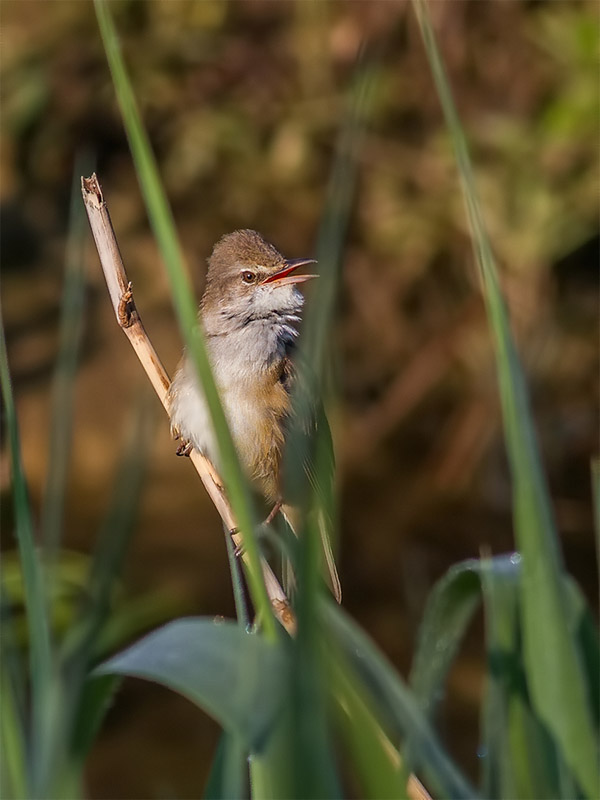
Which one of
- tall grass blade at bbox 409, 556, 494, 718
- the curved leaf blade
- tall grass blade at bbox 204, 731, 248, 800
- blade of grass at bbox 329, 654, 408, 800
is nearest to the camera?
the curved leaf blade

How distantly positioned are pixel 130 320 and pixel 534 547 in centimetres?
95

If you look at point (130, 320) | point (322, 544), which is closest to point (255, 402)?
point (130, 320)

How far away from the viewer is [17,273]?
26.9 feet

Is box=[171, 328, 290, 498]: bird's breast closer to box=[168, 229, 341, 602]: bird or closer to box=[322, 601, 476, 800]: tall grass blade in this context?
box=[168, 229, 341, 602]: bird

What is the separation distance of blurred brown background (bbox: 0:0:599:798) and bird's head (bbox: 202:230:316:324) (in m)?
3.27

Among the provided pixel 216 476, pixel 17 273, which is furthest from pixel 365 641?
pixel 17 273

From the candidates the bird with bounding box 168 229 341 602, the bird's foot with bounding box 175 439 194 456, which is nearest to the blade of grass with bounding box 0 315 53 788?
the bird's foot with bounding box 175 439 194 456

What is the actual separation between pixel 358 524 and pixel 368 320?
1.29 m

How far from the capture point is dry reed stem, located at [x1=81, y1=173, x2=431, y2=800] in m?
1.83

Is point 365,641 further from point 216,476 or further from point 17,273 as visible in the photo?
point 17,273

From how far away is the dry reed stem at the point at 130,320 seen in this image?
1.83 metres

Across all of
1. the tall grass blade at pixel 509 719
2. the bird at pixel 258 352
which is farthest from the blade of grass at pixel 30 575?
the bird at pixel 258 352

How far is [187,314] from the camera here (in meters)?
1.27

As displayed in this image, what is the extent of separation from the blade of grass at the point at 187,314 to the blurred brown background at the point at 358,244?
5.10 meters
